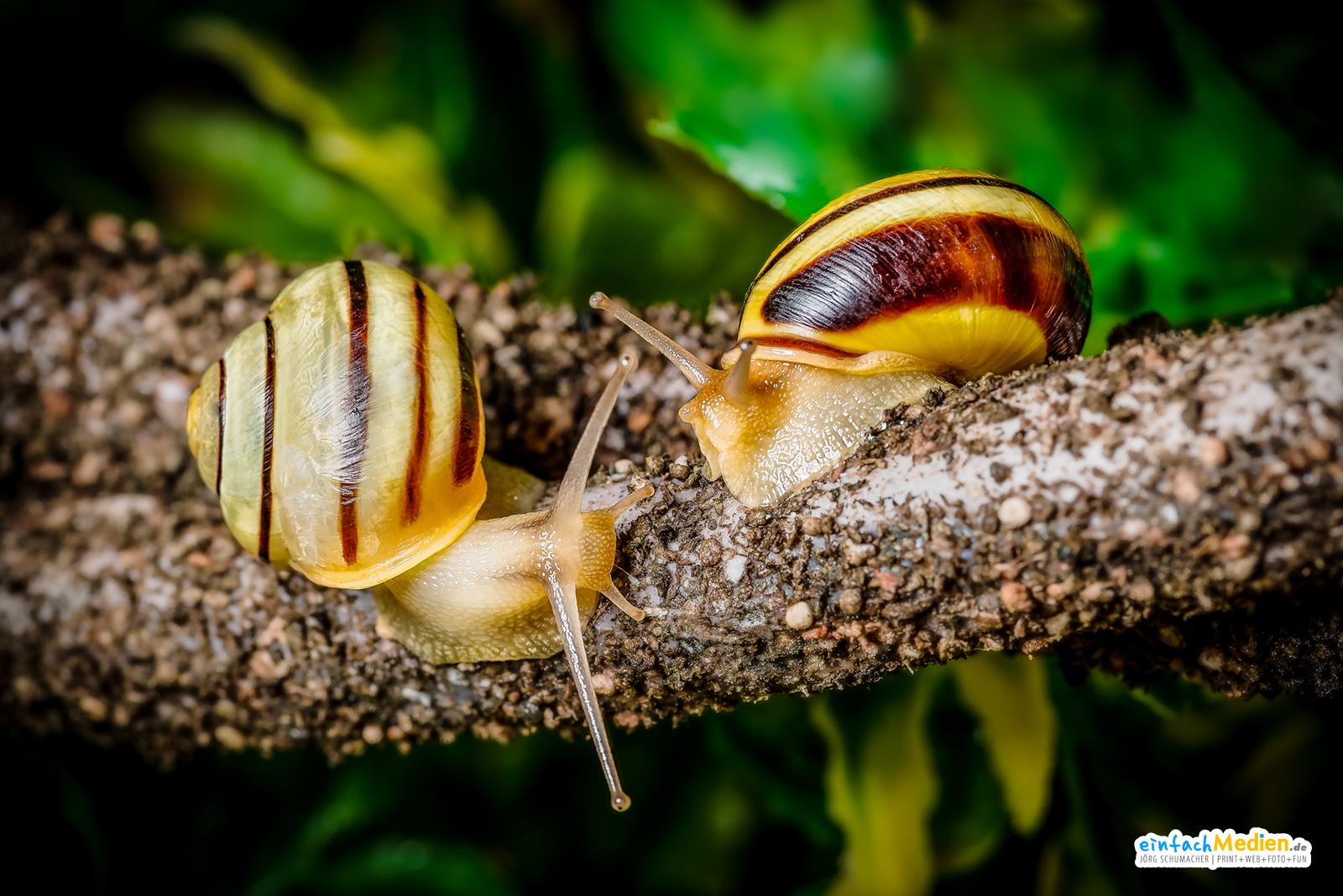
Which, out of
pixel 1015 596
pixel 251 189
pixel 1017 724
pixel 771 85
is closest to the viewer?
pixel 1015 596

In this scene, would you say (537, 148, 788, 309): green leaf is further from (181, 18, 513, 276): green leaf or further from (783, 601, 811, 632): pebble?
(783, 601, 811, 632): pebble

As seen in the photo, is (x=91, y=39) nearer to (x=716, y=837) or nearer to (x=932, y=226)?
(x=932, y=226)

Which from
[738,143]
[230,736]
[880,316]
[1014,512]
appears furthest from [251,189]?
[1014,512]

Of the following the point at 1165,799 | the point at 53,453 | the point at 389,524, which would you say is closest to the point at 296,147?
the point at 53,453

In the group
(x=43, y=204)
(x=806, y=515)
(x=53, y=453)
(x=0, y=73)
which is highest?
(x=0, y=73)

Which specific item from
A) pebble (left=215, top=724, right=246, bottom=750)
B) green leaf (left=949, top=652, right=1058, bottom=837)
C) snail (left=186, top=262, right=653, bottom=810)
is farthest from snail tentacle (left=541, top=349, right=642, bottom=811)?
green leaf (left=949, top=652, right=1058, bottom=837)

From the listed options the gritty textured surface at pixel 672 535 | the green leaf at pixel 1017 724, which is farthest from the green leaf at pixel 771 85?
the green leaf at pixel 1017 724

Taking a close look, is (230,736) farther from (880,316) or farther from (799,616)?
(880,316)
